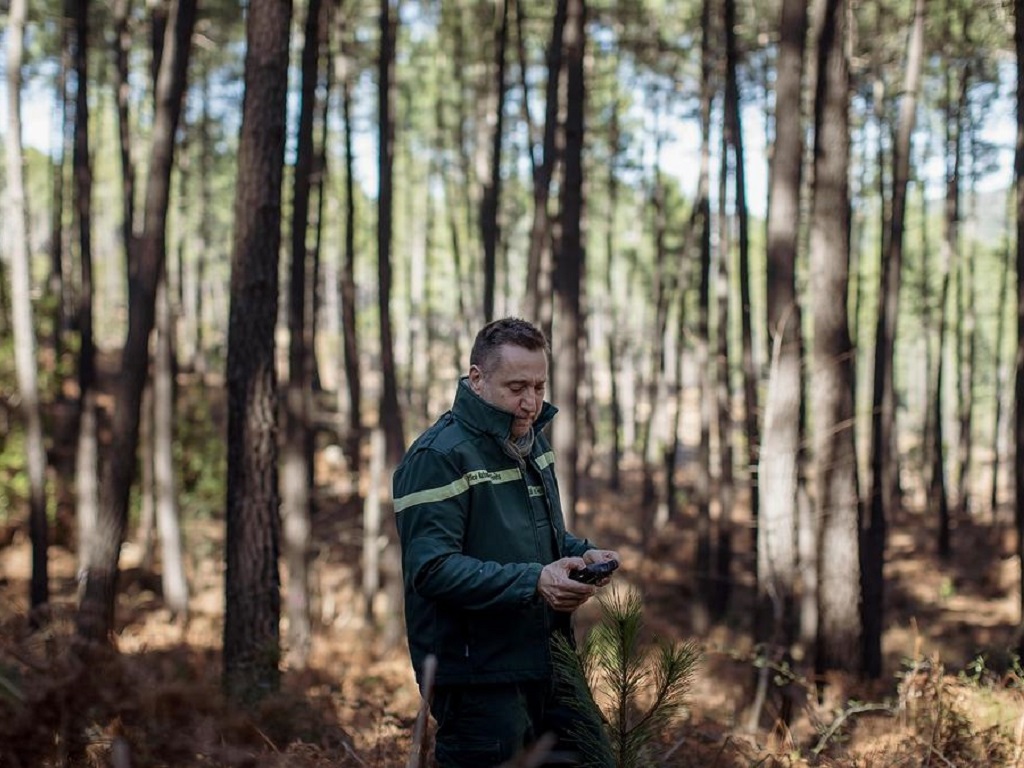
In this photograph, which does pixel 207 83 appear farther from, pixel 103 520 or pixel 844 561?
pixel 844 561

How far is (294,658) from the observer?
12.0 metres

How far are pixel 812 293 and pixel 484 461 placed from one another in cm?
737

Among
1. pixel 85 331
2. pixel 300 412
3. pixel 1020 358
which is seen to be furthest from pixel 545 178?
pixel 85 331

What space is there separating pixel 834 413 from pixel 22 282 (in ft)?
29.8

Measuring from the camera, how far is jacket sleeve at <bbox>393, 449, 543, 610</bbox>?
2963 millimetres

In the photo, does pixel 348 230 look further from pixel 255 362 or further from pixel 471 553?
pixel 471 553

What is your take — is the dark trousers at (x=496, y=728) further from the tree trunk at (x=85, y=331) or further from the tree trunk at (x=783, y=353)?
the tree trunk at (x=85, y=331)

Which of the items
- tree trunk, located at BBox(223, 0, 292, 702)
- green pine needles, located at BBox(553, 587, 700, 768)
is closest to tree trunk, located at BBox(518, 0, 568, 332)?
tree trunk, located at BBox(223, 0, 292, 702)

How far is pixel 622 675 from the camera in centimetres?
304

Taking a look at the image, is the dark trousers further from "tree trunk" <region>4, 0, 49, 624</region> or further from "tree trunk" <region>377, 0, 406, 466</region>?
"tree trunk" <region>377, 0, 406, 466</region>

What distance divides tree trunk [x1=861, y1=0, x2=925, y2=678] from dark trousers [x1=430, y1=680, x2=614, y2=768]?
8.48m

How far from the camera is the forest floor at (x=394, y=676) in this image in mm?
4148

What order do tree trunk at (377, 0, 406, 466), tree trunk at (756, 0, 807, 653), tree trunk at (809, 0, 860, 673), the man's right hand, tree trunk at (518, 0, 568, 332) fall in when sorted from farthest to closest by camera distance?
tree trunk at (377, 0, 406, 466)
tree trunk at (518, 0, 568, 332)
tree trunk at (809, 0, 860, 673)
tree trunk at (756, 0, 807, 653)
the man's right hand

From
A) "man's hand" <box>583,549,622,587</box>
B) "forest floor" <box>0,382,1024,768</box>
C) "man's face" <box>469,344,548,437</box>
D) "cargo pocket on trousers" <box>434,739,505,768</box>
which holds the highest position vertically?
"man's face" <box>469,344,548,437</box>
